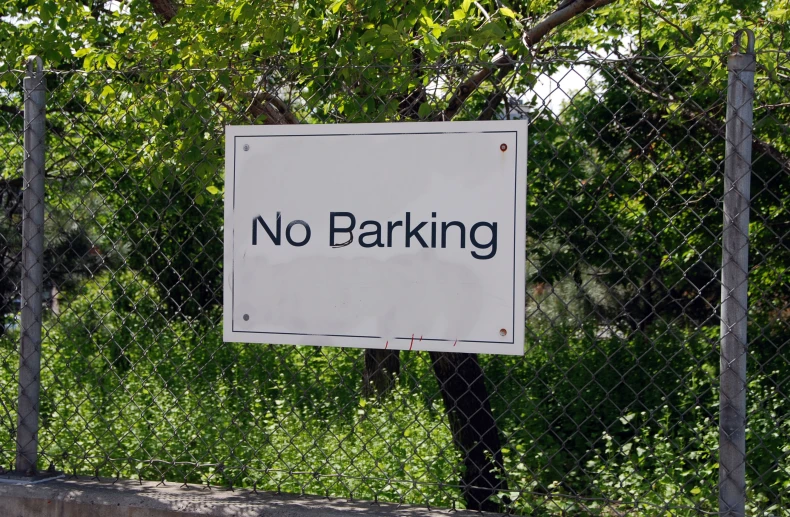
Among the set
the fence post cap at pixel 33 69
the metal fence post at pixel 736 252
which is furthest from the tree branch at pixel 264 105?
the metal fence post at pixel 736 252

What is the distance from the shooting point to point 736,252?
7.88ft

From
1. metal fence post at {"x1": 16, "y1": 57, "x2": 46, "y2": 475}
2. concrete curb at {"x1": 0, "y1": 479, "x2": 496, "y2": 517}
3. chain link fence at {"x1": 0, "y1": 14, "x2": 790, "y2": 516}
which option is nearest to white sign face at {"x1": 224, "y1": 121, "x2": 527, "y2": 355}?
chain link fence at {"x1": 0, "y1": 14, "x2": 790, "y2": 516}

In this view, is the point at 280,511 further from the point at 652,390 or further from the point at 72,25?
the point at 652,390

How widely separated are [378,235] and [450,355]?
2.22 m

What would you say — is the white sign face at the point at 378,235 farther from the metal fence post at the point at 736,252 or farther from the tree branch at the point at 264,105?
the metal fence post at the point at 736,252

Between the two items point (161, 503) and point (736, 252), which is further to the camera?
point (161, 503)

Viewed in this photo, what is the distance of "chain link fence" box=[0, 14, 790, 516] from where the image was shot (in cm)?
294

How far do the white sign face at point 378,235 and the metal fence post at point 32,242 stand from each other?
855 millimetres

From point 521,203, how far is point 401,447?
3.05 m

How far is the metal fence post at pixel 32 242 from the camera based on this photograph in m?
3.16

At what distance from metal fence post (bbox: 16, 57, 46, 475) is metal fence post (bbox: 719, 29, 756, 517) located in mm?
2531

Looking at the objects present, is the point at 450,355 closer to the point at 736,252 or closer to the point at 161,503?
the point at 161,503

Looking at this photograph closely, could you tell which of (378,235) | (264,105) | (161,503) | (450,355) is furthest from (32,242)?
(450,355)

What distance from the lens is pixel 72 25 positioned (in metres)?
5.99
